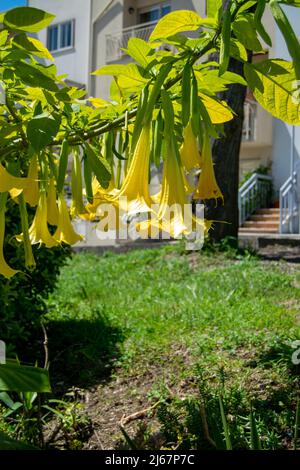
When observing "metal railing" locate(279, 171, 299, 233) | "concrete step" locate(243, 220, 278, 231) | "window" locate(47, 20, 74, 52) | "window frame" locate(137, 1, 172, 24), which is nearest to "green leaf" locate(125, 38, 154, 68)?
"metal railing" locate(279, 171, 299, 233)

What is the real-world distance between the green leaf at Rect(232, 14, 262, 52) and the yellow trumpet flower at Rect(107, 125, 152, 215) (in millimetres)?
205

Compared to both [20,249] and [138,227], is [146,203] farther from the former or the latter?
[20,249]

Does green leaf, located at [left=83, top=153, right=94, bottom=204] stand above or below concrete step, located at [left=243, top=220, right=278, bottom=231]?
above

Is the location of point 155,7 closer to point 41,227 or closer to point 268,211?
point 268,211

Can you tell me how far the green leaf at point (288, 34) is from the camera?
0.71 metres

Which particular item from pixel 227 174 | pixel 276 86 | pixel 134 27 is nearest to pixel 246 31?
pixel 276 86

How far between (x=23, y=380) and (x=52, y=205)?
1.29ft

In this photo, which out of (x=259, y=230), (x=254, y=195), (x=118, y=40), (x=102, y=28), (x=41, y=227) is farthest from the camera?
(x=102, y=28)

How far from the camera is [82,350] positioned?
9.87 feet

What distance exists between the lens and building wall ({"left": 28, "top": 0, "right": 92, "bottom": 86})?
13.6 m

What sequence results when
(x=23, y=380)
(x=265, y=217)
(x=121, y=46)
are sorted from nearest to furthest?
1. (x=23, y=380)
2. (x=265, y=217)
3. (x=121, y=46)

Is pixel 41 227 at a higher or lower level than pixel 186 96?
lower

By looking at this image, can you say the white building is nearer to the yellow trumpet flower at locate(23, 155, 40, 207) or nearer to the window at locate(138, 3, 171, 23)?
the window at locate(138, 3, 171, 23)
